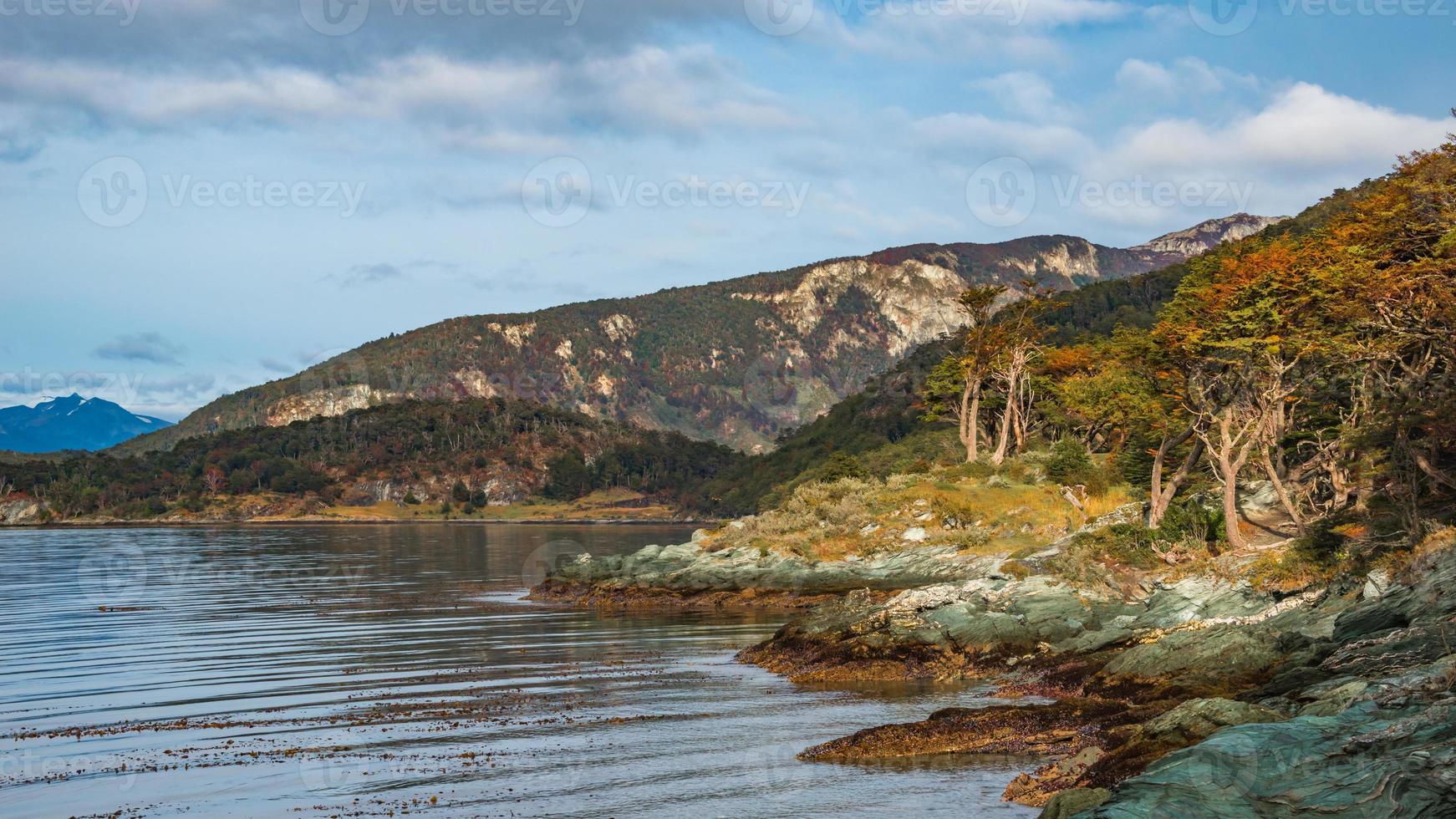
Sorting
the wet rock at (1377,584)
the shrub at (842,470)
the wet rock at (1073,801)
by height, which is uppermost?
the shrub at (842,470)

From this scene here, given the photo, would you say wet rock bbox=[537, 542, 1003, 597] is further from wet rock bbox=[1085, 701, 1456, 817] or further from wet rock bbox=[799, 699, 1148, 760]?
wet rock bbox=[1085, 701, 1456, 817]

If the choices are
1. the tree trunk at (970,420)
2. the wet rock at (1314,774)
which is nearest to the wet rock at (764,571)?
the tree trunk at (970,420)

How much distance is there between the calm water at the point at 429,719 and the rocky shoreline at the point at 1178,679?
1.79 m

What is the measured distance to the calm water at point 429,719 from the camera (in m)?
19.6

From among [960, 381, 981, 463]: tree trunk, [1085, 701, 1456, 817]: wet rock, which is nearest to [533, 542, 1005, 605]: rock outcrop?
[960, 381, 981, 463]: tree trunk

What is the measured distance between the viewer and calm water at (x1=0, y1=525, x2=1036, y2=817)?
19625 millimetres

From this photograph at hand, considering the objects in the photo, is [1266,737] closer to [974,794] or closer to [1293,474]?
[974,794]

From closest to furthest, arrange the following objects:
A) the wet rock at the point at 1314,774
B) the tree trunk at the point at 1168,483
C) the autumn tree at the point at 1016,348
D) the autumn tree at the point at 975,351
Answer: the wet rock at the point at 1314,774 → the tree trunk at the point at 1168,483 → the autumn tree at the point at 1016,348 → the autumn tree at the point at 975,351

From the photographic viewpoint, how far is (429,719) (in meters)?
26.9

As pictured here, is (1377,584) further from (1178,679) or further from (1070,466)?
(1070,466)

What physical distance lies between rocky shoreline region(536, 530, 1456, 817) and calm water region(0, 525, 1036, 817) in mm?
1791

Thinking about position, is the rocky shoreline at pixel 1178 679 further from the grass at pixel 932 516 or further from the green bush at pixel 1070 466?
the green bush at pixel 1070 466

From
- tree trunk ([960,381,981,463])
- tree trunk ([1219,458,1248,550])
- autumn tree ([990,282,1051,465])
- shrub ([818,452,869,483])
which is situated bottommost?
tree trunk ([1219,458,1248,550])

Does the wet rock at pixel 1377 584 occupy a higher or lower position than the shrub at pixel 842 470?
lower
